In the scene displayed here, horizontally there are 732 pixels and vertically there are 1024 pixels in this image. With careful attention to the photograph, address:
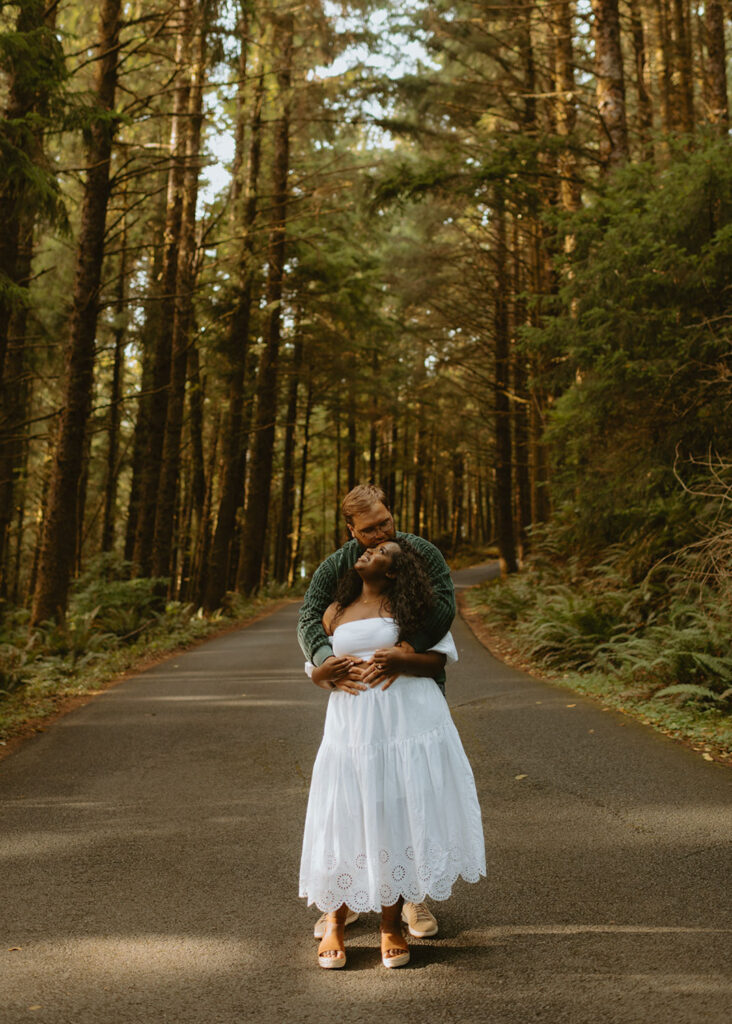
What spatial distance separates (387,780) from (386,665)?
467mm

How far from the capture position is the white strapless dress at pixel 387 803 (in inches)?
138

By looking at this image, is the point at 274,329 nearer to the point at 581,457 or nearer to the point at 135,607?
the point at 135,607

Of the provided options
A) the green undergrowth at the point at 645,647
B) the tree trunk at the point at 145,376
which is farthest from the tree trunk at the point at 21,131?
the tree trunk at the point at 145,376

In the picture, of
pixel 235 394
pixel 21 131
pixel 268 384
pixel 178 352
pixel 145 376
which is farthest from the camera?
pixel 145 376

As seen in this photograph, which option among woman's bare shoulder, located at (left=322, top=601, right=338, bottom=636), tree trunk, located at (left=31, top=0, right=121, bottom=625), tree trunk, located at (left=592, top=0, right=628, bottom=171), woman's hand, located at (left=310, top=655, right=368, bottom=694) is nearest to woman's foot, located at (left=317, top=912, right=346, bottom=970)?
woman's hand, located at (left=310, top=655, right=368, bottom=694)

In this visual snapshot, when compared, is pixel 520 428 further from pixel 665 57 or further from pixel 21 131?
pixel 21 131

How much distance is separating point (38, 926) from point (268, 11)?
672 inches

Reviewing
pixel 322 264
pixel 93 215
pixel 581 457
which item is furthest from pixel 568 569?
pixel 322 264

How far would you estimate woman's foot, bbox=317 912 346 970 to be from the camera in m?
3.52

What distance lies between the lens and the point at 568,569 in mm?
15859

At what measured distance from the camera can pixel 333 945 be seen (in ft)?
11.7

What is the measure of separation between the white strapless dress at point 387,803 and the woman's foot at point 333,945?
13 centimetres

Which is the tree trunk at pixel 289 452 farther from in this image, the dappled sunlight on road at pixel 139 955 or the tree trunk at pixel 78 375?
the dappled sunlight on road at pixel 139 955

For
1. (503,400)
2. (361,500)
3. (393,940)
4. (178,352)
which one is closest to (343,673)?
(361,500)
